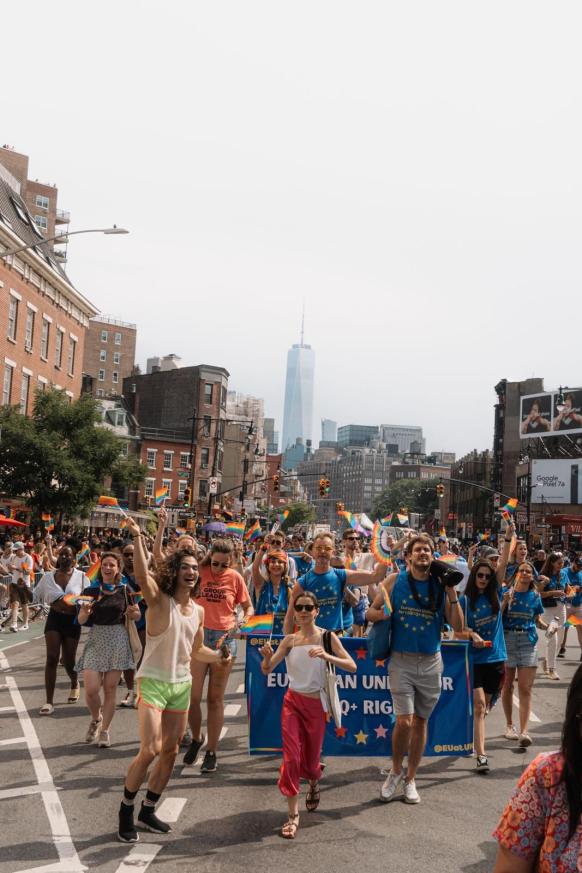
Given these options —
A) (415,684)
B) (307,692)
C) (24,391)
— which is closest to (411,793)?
(415,684)

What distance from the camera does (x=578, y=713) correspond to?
2639 millimetres

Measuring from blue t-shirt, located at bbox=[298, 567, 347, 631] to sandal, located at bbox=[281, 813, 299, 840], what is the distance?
251 cm

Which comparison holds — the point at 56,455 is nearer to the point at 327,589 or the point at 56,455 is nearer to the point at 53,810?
the point at 327,589

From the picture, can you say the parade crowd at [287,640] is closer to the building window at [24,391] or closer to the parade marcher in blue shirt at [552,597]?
the parade marcher in blue shirt at [552,597]

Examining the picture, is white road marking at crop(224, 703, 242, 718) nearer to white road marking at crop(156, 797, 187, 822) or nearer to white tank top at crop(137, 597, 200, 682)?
white road marking at crop(156, 797, 187, 822)

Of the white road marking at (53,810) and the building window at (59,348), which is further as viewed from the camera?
the building window at (59,348)

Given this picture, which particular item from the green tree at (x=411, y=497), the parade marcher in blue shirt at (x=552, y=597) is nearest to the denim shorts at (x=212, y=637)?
the parade marcher in blue shirt at (x=552, y=597)

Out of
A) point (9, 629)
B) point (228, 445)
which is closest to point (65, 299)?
point (9, 629)

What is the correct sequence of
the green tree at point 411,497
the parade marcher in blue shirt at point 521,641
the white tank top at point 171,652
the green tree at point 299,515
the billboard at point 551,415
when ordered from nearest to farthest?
the white tank top at point 171,652
the parade marcher in blue shirt at point 521,641
the billboard at point 551,415
the green tree at point 299,515
the green tree at point 411,497

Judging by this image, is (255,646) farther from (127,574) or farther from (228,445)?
(228,445)

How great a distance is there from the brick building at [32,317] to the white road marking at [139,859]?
32472mm

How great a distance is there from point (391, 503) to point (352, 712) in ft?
617

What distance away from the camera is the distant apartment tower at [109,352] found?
103062mm

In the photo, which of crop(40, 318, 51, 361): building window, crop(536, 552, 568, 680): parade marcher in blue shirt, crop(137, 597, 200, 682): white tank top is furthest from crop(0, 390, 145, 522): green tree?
crop(137, 597, 200, 682): white tank top
